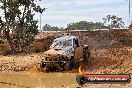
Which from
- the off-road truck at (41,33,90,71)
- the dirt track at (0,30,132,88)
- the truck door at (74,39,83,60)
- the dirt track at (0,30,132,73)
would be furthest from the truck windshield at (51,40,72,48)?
the dirt track at (0,30,132,73)

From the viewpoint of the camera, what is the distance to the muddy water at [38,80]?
17.0 meters

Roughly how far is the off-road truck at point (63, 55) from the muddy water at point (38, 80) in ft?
2.39

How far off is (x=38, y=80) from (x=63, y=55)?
3.08 meters

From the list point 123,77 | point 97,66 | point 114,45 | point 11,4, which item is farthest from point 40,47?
point 123,77

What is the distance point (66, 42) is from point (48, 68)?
2.05m

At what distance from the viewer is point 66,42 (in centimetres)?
2303

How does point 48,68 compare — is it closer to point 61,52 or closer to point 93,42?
point 61,52

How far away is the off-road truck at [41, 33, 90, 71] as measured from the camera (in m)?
21.7

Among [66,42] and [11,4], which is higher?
[11,4]

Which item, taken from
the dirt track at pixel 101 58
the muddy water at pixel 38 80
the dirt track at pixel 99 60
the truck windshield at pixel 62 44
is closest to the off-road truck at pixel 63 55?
the truck windshield at pixel 62 44

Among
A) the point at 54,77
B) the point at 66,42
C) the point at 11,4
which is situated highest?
the point at 11,4

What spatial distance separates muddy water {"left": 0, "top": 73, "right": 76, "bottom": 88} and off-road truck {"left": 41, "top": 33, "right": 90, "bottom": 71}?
2.39ft

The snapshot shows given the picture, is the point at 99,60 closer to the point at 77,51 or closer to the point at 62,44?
the point at 77,51

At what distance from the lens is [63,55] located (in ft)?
71.0
